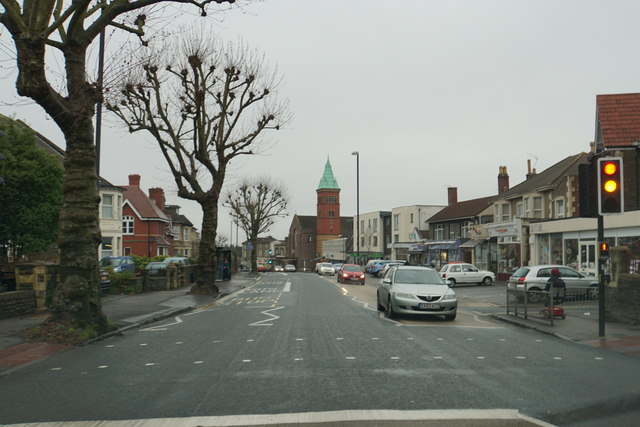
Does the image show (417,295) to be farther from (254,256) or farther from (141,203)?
(141,203)

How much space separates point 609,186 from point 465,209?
147 ft

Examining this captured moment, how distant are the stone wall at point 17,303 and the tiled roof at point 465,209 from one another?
4075 centimetres

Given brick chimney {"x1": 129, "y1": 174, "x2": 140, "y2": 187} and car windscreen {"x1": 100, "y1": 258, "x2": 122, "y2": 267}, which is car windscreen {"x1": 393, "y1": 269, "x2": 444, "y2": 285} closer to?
car windscreen {"x1": 100, "y1": 258, "x2": 122, "y2": 267}

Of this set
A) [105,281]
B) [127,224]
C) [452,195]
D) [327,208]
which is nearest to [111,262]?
[105,281]

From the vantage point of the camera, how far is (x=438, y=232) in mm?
59406

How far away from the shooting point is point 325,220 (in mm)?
125125

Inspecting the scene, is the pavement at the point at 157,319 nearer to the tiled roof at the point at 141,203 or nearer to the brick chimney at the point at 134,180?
the tiled roof at the point at 141,203

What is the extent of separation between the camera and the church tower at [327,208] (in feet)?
406

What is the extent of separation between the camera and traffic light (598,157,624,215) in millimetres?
11703

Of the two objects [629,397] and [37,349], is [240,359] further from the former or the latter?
[629,397]

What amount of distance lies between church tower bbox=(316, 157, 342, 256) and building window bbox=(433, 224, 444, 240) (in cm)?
6454

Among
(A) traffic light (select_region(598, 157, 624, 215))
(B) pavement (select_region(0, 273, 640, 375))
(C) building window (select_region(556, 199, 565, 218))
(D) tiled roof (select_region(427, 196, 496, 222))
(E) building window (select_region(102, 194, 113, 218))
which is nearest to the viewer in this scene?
(B) pavement (select_region(0, 273, 640, 375))

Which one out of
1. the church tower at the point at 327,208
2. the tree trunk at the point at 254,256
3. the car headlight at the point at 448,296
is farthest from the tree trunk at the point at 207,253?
the church tower at the point at 327,208

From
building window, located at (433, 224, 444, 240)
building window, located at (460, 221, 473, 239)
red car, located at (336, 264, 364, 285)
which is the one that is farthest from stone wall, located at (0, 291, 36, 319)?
building window, located at (433, 224, 444, 240)
